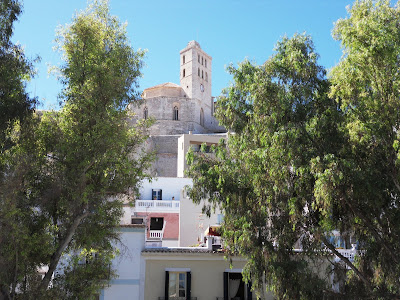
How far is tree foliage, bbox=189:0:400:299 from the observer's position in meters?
12.0

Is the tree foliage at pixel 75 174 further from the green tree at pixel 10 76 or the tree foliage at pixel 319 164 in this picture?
the tree foliage at pixel 319 164

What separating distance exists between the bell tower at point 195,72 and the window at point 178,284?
57.8 meters

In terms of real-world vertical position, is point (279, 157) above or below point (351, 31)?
below

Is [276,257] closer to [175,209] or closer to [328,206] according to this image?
[328,206]

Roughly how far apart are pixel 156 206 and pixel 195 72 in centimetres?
5220

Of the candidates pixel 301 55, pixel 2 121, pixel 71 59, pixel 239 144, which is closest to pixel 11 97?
pixel 2 121

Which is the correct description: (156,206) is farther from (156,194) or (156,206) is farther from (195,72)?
(195,72)

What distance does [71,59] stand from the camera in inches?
522

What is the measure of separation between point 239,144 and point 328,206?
378 cm

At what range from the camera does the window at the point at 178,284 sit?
18.0 meters

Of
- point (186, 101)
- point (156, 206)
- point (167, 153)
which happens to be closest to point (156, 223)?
point (156, 206)

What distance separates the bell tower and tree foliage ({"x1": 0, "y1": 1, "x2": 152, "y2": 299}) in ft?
203

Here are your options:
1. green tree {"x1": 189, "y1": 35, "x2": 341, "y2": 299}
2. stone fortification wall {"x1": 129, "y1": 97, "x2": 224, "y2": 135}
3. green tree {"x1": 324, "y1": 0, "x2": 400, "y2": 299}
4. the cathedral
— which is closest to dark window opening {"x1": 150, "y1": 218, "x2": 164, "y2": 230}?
green tree {"x1": 189, "y1": 35, "x2": 341, "y2": 299}

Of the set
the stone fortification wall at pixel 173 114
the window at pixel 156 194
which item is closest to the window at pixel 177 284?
the window at pixel 156 194
